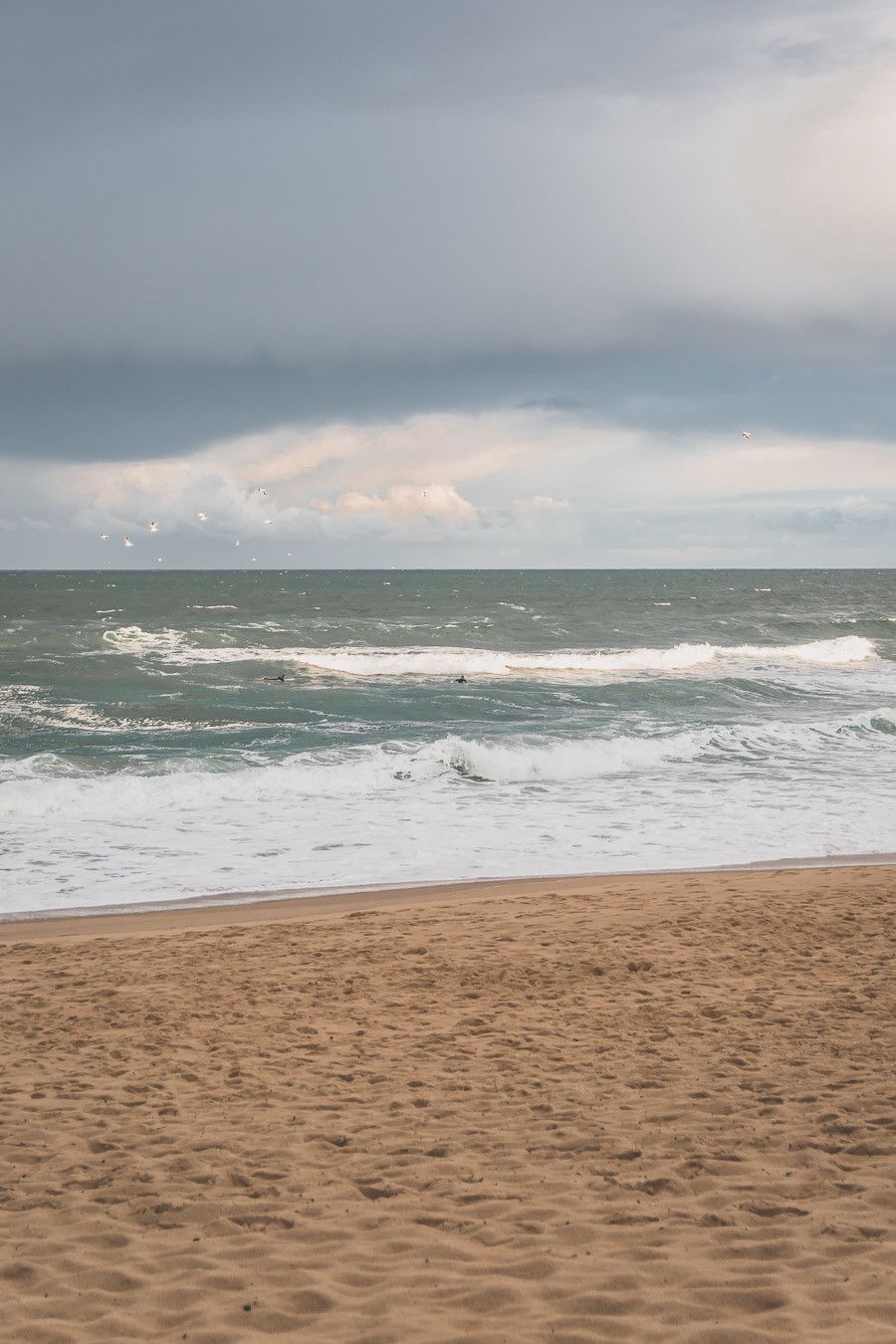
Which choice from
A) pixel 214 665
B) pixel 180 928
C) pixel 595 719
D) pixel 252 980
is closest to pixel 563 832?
pixel 180 928

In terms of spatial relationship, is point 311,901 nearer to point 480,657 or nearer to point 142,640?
point 480,657

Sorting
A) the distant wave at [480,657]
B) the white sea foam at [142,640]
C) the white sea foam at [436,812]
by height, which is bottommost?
the white sea foam at [436,812]

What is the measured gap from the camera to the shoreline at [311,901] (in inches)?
412

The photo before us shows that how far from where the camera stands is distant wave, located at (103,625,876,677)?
38875 mm

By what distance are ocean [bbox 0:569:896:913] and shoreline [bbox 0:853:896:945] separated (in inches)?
12.8

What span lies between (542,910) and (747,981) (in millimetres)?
2806

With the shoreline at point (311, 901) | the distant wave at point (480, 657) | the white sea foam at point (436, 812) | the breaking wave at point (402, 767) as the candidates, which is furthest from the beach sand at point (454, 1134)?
the distant wave at point (480, 657)

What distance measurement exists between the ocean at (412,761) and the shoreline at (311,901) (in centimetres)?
32

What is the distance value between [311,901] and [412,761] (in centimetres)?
897

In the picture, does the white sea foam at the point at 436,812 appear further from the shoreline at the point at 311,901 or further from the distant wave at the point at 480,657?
the distant wave at the point at 480,657

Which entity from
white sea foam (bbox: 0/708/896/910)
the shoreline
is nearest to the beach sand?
the shoreline

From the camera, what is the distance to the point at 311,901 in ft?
37.7

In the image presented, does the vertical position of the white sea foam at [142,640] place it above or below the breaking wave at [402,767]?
above

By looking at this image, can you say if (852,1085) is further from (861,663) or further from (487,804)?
(861,663)
